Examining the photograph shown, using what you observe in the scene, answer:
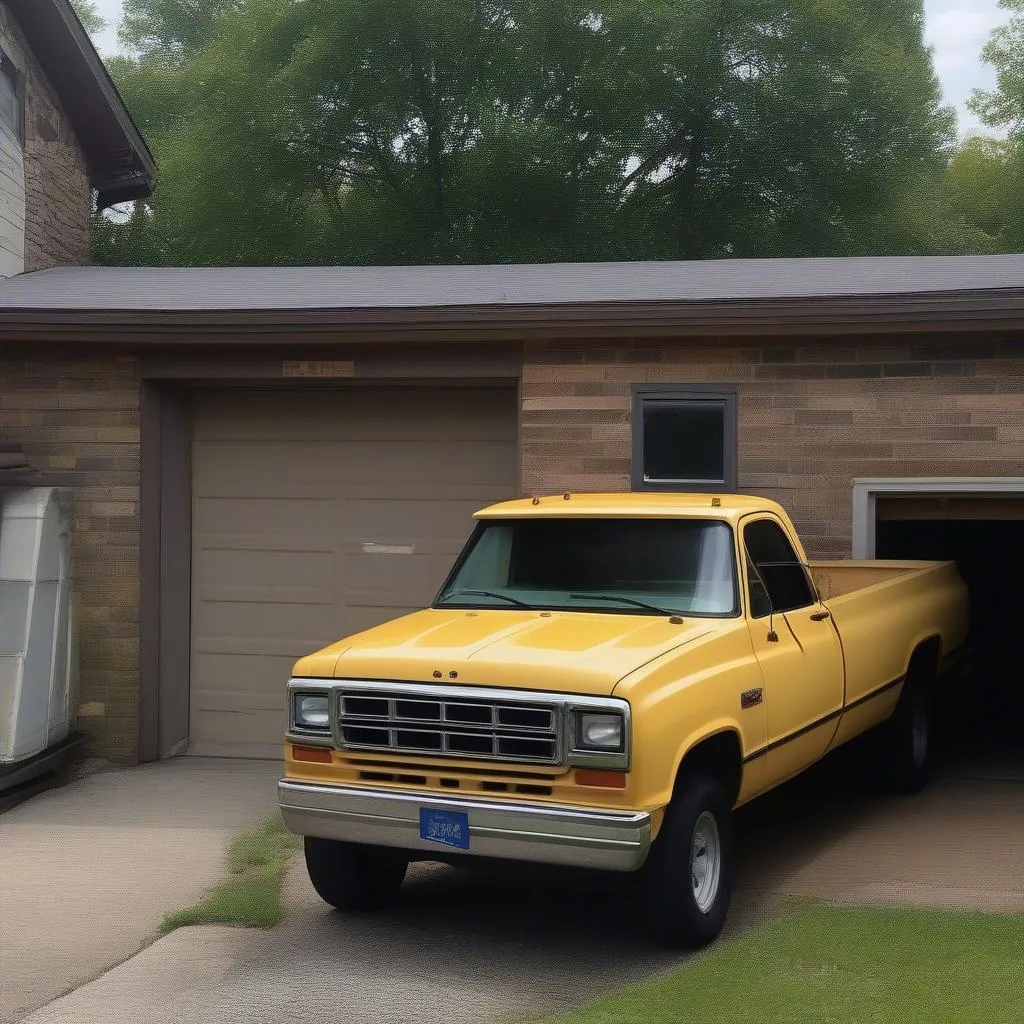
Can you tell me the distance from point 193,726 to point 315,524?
2002 millimetres

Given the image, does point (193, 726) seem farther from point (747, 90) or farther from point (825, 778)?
point (747, 90)

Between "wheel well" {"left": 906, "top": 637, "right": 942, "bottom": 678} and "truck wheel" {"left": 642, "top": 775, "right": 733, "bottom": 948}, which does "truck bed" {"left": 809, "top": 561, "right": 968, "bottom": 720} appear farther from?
"truck wheel" {"left": 642, "top": 775, "right": 733, "bottom": 948}

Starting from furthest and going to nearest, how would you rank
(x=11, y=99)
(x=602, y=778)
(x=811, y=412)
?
(x=11, y=99) < (x=811, y=412) < (x=602, y=778)

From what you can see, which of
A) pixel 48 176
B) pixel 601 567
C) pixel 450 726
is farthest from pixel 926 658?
pixel 48 176

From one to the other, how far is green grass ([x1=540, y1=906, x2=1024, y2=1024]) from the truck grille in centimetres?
105

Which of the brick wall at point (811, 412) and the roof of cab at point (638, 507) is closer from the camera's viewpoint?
the roof of cab at point (638, 507)

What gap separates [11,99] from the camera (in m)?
14.1

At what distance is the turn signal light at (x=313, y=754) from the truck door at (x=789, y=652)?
2.09 metres

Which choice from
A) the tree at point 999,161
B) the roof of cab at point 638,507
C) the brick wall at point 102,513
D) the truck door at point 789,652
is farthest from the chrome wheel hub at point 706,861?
the tree at point 999,161

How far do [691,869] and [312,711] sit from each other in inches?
71.3

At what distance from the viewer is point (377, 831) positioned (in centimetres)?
576

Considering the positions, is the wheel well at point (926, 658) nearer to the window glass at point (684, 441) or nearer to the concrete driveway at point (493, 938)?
the concrete driveway at point (493, 938)

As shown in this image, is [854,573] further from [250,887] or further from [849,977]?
Answer: [250,887]

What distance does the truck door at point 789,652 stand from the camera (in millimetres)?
6580
